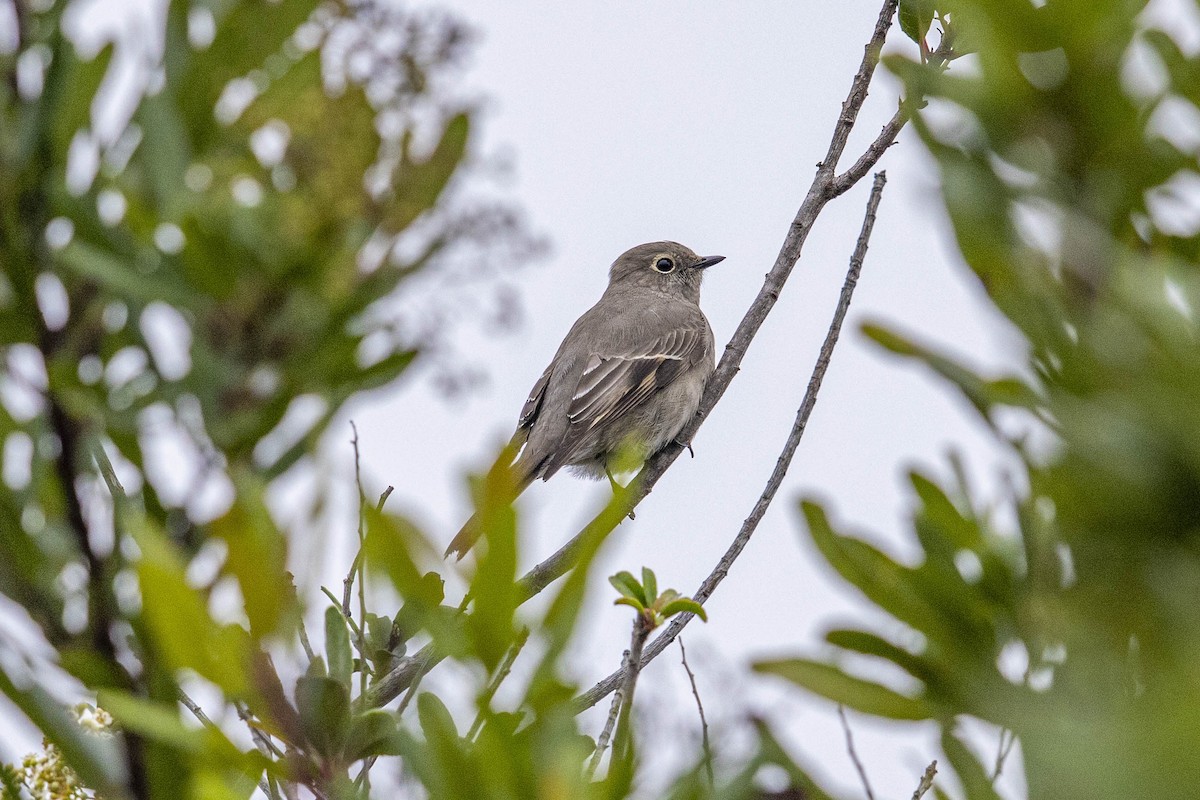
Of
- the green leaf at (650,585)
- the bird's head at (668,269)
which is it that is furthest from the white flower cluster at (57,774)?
the bird's head at (668,269)

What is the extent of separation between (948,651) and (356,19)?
1.29 metres

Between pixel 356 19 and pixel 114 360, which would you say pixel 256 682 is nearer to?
pixel 114 360

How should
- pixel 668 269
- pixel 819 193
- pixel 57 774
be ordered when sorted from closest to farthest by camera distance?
1. pixel 57 774
2. pixel 819 193
3. pixel 668 269

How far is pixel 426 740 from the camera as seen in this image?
1.03 meters

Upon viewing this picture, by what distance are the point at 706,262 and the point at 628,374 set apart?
2021 mm

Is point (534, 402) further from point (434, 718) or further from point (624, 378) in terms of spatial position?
point (434, 718)

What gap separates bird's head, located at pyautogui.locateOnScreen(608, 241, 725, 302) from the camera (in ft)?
33.4

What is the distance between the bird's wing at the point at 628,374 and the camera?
816 centimetres

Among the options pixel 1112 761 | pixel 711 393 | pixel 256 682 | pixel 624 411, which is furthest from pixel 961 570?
pixel 624 411

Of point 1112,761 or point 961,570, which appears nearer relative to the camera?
point 1112,761

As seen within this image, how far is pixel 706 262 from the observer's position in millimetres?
10188

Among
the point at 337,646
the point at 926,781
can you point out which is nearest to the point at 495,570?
the point at 337,646

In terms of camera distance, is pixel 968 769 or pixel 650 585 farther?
pixel 650 585

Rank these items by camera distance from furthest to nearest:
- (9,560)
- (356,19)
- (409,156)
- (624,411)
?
(624,411) → (356,19) → (409,156) → (9,560)
